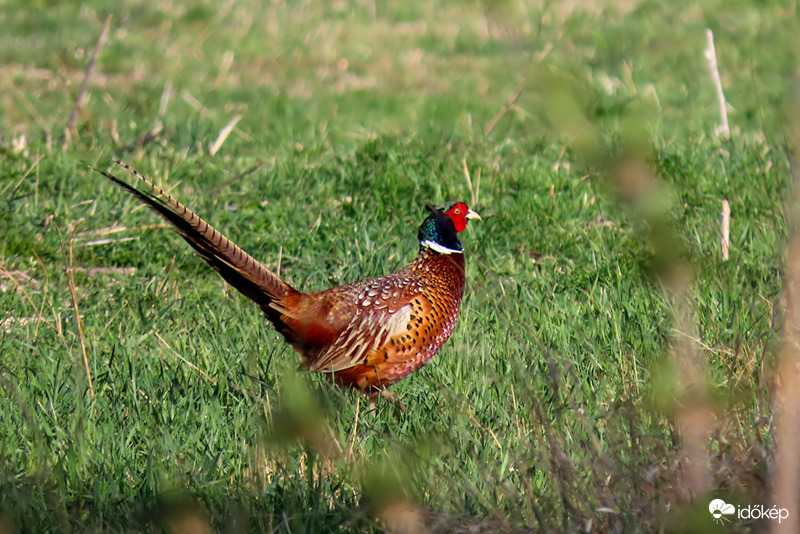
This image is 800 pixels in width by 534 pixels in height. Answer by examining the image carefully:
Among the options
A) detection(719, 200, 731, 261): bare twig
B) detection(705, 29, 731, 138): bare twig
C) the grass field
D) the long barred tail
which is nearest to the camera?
the grass field

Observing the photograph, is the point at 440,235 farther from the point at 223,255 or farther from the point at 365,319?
the point at 223,255

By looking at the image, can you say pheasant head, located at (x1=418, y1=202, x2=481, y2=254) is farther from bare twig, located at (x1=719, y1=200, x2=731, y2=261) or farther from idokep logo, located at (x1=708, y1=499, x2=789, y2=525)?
idokep logo, located at (x1=708, y1=499, x2=789, y2=525)

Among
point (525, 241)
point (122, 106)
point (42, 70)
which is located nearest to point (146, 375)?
point (525, 241)

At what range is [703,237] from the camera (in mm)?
5324

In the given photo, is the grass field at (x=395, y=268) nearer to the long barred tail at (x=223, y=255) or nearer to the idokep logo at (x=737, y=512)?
the idokep logo at (x=737, y=512)

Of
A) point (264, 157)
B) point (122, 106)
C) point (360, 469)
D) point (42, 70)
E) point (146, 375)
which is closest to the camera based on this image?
point (360, 469)

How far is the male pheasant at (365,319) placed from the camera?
3.93 m

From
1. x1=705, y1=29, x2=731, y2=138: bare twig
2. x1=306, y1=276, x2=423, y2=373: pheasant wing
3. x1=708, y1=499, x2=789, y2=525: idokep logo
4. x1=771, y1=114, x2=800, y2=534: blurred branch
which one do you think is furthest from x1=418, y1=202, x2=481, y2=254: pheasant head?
x1=705, y1=29, x2=731, y2=138: bare twig

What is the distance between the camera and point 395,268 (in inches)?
210

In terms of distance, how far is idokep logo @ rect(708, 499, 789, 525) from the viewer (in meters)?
2.21

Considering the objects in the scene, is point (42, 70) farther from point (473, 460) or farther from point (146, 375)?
point (473, 460)

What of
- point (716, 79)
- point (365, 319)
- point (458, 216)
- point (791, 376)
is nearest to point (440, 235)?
point (458, 216)

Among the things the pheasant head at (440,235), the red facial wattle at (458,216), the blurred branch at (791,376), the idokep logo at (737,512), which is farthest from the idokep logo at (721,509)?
the red facial wattle at (458,216)

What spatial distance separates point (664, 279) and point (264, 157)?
5.38 meters
